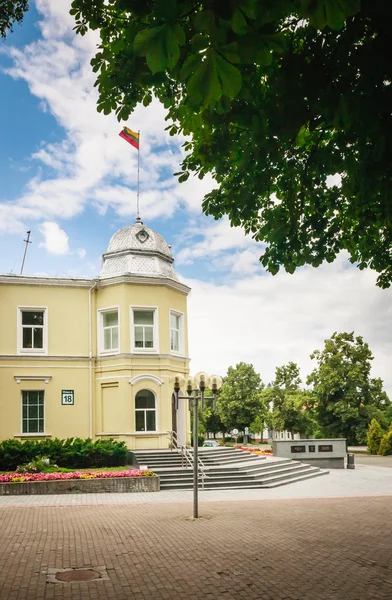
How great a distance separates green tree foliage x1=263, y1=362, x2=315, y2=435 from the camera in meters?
52.0

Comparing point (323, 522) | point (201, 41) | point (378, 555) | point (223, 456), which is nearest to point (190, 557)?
point (378, 555)

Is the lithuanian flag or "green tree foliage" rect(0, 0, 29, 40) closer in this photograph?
"green tree foliage" rect(0, 0, 29, 40)

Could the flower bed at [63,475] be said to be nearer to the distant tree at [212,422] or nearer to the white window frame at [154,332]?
the white window frame at [154,332]

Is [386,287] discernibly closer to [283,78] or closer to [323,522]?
[323,522]

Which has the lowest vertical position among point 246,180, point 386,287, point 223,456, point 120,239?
point 223,456

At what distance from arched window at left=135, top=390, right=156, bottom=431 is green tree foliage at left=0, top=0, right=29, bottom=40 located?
58.3 ft

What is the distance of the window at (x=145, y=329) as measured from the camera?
25625 mm

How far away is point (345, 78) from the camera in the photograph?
6.31 meters

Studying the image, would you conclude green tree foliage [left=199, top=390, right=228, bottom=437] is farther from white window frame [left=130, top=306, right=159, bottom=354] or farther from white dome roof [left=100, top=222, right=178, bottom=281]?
white window frame [left=130, top=306, right=159, bottom=354]

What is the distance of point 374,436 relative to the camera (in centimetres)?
4316

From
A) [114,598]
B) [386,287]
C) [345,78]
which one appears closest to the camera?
[345,78]

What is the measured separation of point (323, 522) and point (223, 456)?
40.6ft

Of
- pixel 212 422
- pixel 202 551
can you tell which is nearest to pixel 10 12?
pixel 202 551

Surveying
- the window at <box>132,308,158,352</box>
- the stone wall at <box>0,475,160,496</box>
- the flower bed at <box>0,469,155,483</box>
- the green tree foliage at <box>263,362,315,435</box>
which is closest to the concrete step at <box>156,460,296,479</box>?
the flower bed at <box>0,469,155,483</box>
